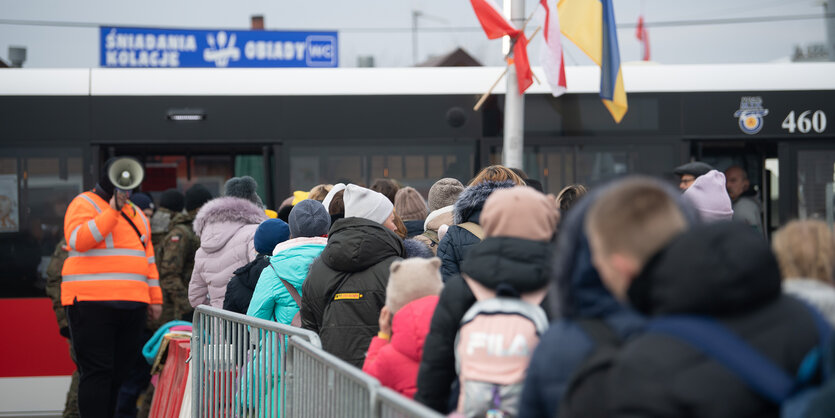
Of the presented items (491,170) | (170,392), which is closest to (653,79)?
(491,170)

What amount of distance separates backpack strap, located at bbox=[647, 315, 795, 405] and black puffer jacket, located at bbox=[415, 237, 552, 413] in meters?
1.11

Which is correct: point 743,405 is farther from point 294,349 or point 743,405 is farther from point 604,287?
point 294,349

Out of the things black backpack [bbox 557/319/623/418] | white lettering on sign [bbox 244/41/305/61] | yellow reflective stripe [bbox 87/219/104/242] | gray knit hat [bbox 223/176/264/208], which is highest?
white lettering on sign [bbox 244/41/305/61]

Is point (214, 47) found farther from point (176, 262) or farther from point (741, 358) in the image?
point (741, 358)

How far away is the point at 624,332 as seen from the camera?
2.02 meters

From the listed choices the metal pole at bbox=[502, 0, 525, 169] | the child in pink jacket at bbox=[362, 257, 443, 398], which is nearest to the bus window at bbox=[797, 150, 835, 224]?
the metal pole at bbox=[502, 0, 525, 169]

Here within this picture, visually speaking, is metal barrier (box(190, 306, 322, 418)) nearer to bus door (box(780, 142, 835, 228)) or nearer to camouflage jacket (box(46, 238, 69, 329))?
camouflage jacket (box(46, 238, 69, 329))

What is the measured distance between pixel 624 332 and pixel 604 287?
0.13 metres

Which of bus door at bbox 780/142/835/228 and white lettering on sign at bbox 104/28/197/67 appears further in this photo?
white lettering on sign at bbox 104/28/197/67

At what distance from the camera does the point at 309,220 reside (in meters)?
5.21

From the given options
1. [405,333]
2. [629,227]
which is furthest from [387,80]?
[629,227]

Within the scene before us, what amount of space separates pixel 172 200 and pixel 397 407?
6465 millimetres

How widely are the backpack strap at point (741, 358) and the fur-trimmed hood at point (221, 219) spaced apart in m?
5.16

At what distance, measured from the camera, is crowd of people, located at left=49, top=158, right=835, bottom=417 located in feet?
5.76
